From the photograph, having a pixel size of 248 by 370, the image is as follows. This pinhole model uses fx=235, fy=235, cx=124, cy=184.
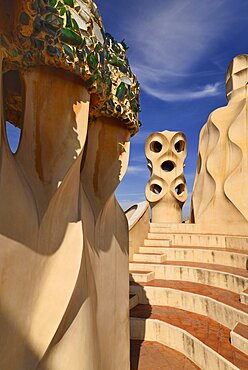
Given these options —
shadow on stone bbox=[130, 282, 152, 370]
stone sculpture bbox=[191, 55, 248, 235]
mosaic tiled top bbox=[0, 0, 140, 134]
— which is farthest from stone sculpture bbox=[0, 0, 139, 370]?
stone sculpture bbox=[191, 55, 248, 235]

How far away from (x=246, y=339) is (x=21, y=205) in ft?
17.9

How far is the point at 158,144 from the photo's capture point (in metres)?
22.0

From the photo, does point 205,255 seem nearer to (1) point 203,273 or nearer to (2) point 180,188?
(1) point 203,273

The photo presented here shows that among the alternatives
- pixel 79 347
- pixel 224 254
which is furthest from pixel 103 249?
pixel 224 254

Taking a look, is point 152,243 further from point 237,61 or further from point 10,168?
point 237,61

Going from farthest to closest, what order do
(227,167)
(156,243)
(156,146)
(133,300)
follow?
(156,146), (227,167), (156,243), (133,300)

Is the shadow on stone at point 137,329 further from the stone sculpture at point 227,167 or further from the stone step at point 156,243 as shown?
the stone sculpture at point 227,167

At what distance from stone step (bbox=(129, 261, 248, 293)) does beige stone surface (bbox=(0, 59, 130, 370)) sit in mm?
5577

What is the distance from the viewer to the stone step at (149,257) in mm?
10385

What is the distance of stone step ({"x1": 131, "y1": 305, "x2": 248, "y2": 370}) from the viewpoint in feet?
16.4

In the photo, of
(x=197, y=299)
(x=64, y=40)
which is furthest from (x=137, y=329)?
(x=64, y=40)

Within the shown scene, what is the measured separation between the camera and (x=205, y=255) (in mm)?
10453

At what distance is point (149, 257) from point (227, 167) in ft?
23.7

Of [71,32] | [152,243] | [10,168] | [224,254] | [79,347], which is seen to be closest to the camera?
[10,168]
